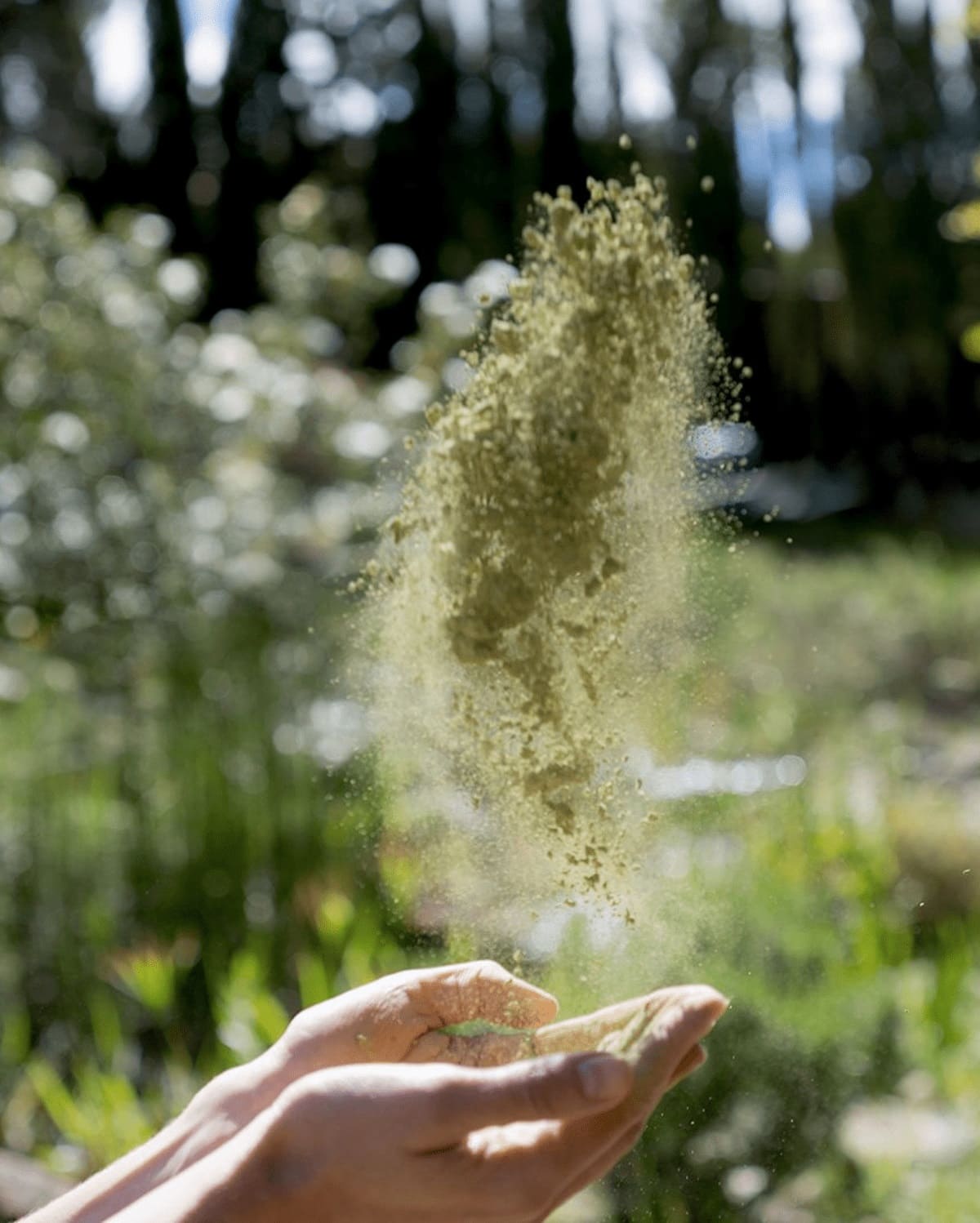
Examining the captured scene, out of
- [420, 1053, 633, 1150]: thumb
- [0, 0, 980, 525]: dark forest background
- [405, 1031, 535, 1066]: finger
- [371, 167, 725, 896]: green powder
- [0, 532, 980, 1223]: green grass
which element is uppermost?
[0, 0, 980, 525]: dark forest background

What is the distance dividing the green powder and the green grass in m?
0.05

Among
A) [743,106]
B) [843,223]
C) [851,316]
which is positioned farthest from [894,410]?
[743,106]

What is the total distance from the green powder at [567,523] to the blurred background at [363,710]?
4cm

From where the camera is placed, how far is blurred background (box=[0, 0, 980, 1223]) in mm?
1081

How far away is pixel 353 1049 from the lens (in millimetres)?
809

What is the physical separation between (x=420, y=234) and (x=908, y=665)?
267 centimetres

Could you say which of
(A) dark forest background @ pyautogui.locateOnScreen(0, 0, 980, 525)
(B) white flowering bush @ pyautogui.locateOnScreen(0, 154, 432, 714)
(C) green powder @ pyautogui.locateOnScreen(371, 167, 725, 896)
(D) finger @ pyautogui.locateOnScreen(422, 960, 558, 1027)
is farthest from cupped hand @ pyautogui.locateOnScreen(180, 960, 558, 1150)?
(B) white flowering bush @ pyautogui.locateOnScreen(0, 154, 432, 714)

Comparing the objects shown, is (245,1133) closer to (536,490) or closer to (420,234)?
(536,490)


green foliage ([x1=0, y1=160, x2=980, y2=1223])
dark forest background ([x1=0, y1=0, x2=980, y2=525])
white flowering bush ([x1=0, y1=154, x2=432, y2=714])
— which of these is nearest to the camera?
green foliage ([x1=0, y1=160, x2=980, y2=1223])

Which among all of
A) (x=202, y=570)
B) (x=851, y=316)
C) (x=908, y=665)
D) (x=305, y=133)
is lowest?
(x=908, y=665)

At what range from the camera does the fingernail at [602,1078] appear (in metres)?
0.59

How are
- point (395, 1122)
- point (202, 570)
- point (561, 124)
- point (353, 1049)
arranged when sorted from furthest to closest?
point (561, 124), point (202, 570), point (353, 1049), point (395, 1122)

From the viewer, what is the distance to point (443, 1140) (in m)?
0.62

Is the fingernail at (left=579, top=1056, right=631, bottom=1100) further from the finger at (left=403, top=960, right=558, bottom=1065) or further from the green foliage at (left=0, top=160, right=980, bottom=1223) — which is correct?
the green foliage at (left=0, top=160, right=980, bottom=1223)
